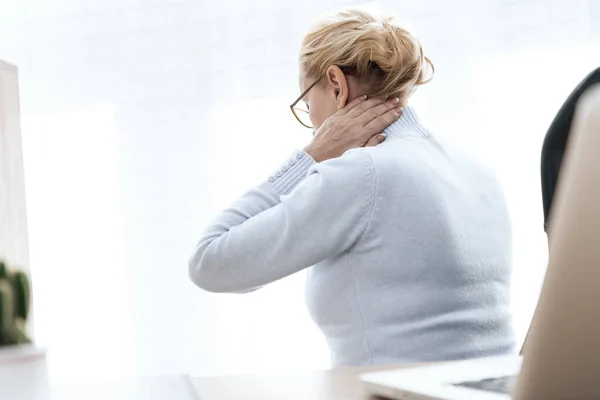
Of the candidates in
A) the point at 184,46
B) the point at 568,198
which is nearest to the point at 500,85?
the point at 184,46

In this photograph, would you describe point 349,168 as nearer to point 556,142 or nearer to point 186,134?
A: point 556,142

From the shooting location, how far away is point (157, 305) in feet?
8.46

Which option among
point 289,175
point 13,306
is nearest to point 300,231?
point 289,175

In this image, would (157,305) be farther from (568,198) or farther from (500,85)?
(568,198)

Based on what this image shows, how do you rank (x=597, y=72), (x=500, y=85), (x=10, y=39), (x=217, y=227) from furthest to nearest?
(x=10, y=39)
(x=500, y=85)
(x=217, y=227)
(x=597, y=72)

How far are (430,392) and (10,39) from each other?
2.43 m

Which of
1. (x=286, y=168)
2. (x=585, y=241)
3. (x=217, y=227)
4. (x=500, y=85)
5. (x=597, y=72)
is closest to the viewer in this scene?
(x=585, y=241)

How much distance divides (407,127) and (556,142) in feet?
1.87

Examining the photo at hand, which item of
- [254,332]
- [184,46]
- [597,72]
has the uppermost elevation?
[184,46]

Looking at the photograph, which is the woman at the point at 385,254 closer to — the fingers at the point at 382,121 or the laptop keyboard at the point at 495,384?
the fingers at the point at 382,121

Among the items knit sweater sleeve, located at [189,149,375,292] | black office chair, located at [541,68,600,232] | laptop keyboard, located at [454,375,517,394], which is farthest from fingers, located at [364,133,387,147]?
laptop keyboard, located at [454,375,517,394]

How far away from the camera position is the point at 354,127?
134 centimetres

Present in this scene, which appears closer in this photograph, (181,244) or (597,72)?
(597,72)

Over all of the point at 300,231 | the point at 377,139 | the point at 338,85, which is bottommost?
the point at 300,231
